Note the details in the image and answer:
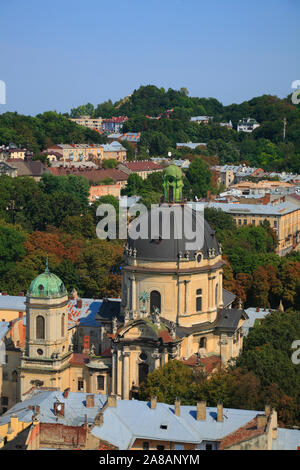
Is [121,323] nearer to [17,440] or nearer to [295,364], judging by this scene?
[295,364]

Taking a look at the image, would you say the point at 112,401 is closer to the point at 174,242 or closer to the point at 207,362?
the point at 207,362

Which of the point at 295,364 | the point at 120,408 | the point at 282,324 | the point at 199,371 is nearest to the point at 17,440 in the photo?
the point at 120,408

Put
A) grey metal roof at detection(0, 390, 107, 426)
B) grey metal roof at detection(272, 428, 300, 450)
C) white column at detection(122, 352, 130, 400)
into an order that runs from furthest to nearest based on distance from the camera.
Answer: white column at detection(122, 352, 130, 400) → grey metal roof at detection(0, 390, 107, 426) → grey metal roof at detection(272, 428, 300, 450)

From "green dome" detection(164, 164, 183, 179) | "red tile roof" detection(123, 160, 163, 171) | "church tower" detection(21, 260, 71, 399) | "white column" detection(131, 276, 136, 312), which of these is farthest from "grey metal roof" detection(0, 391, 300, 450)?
"red tile roof" detection(123, 160, 163, 171)

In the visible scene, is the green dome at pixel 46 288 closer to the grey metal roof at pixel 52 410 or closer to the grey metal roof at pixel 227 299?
the grey metal roof at pixel 52 410

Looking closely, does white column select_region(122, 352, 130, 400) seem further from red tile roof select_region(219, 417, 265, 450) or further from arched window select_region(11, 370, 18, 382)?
red tile roof select_region(219, 417, 265, 450)

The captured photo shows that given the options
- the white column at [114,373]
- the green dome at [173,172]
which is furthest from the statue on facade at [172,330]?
the green dome at [173,172]

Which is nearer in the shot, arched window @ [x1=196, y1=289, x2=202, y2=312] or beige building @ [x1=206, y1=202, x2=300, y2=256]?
arched window @ [x1=196, y1=289, x2=202, y2=312]
